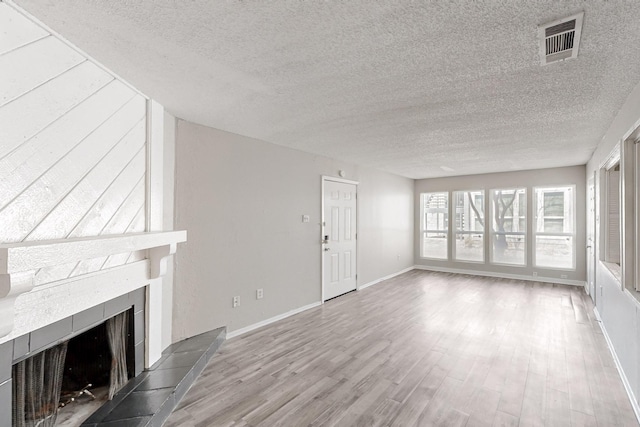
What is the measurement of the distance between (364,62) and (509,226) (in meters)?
6.13

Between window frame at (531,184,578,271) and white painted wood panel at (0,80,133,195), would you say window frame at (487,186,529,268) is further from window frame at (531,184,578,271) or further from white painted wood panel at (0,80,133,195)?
white painted wood panel at (0,80,133,195)

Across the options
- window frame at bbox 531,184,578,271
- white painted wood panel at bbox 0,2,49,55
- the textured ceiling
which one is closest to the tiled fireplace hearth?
white painted wood panel at bbox 0,2,49,55

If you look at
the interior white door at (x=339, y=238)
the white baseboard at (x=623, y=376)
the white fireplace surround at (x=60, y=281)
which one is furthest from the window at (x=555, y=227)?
the white fireplace surround at (x=60, y=281)

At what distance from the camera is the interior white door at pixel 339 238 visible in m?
4.83

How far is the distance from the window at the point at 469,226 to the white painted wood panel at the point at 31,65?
7207 millimetres

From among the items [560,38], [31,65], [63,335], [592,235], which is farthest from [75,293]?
[592,235]

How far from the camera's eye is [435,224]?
7.51 meters

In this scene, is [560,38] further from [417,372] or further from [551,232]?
[551,232]

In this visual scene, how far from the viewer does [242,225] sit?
11.7ft

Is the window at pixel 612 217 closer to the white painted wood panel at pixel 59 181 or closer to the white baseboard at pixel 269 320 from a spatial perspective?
the white baseboard at pixel 269 320

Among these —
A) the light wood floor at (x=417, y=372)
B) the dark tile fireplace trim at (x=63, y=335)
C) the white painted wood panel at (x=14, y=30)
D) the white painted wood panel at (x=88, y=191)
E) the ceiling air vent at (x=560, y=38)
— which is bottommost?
the light wood floor at (x=417, y=372)

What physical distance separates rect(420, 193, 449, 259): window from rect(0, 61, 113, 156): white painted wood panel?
707 cm

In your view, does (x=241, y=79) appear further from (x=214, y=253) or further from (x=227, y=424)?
(x=227, y=424)

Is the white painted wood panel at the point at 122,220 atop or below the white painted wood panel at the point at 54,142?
below
